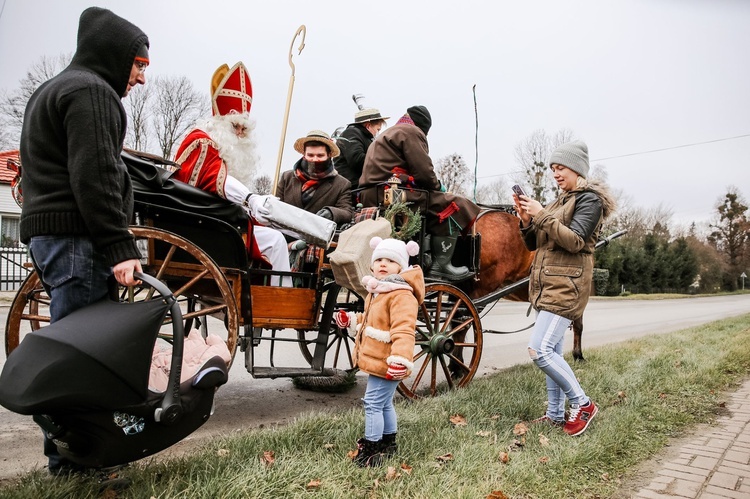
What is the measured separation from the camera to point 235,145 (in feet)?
16.1

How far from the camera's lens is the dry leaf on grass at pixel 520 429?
4.30 meters

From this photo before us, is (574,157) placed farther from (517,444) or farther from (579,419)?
(517,444)

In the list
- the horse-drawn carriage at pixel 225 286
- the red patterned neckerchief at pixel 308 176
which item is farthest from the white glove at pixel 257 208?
the red patterned neckerchief at pixel 308 176

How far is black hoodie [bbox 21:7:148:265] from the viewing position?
2.45 m

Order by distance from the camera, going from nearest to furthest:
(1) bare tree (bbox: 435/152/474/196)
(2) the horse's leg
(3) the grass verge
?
(3) the grass verge → (2) the horse's leg → (1) bare tree (bbox: 435/152/474/196)

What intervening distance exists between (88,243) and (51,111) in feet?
1.90

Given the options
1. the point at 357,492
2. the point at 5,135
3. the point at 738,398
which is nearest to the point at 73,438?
the point at 357,492

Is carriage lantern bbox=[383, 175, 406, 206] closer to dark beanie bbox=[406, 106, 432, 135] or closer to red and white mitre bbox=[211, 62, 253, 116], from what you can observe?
dark beanie bbox=[406, 106, 432, 135]

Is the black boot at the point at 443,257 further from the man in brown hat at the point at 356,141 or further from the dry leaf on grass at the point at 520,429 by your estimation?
the dry leaf on grass at the point at 520,429

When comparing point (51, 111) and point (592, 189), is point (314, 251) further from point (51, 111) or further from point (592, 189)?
point (51, 111)

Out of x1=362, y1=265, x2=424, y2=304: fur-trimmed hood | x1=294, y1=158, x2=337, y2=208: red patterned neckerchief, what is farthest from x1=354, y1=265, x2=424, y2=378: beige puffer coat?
x1=294, y1=158, x2=337, y2=208: red patterned neckerchief

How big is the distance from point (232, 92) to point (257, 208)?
4.89 feet

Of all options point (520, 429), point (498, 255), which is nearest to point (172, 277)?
point (520, 429)

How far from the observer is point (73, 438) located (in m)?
2.48
